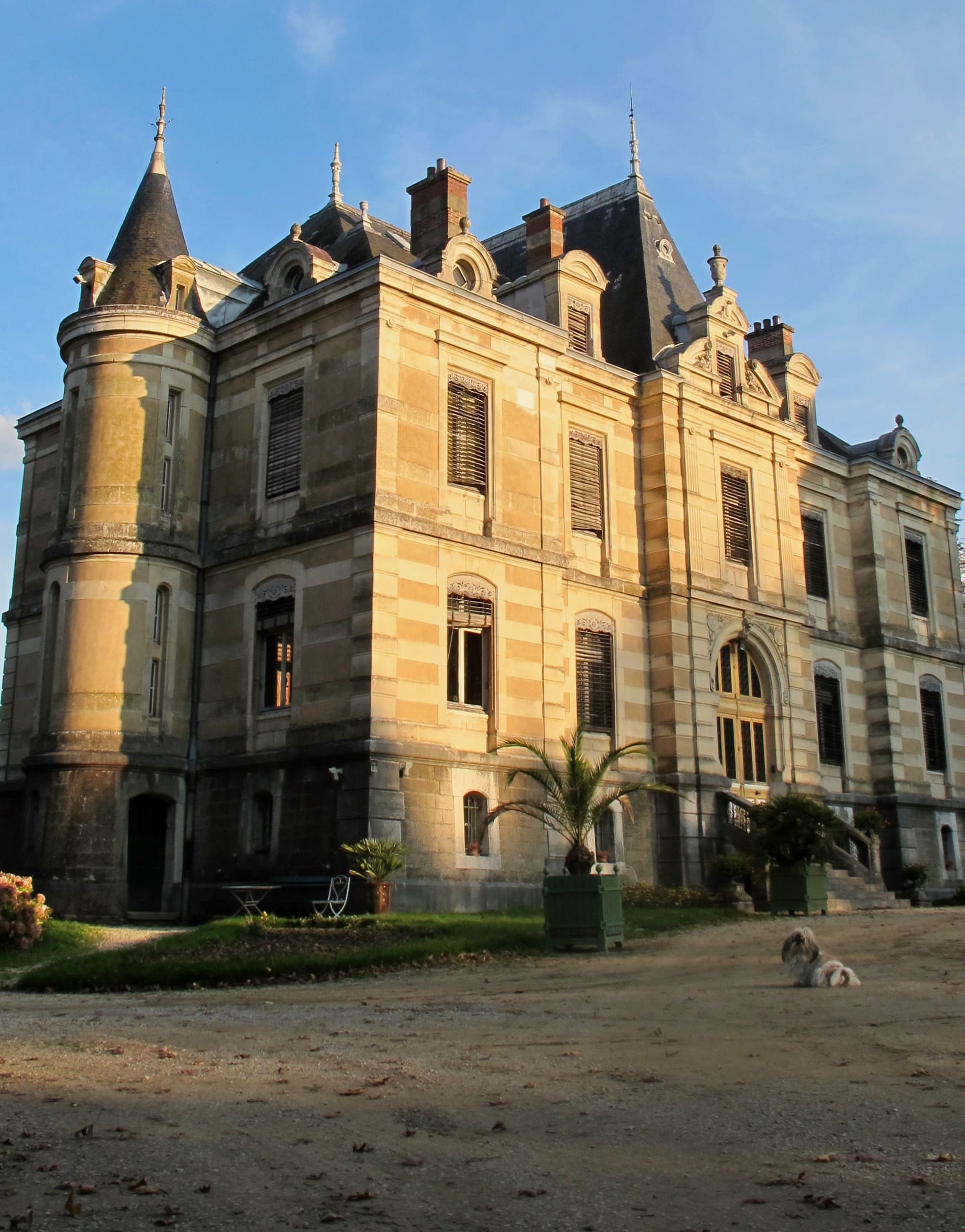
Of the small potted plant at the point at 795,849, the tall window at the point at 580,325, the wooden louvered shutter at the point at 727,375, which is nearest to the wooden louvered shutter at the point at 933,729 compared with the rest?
Answer: the wooden louvered shutter at the point at 727,375

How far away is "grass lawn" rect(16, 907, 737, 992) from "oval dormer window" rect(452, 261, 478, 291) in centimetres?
1446

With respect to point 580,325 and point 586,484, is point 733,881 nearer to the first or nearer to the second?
point 586,484

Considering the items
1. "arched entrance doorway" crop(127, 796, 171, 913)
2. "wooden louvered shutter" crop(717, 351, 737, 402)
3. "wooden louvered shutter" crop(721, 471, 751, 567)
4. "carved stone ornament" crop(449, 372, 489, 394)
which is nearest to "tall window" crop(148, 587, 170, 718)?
"arched entrance doorway" crop(127, 796, 171, 913)

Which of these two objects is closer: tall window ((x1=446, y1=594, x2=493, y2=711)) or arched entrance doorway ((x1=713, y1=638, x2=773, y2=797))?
tall window ((x1=446, y1=594, x2=493, y2=711))

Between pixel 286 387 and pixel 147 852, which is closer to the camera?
pixel 147 852

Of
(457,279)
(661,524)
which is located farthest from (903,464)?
(457,279)

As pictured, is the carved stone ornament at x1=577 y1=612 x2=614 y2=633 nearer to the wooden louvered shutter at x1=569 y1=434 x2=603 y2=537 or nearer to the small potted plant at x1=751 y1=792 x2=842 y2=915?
the wooden louvered shutter at x1=569 y1=434 x2=603 y2=537

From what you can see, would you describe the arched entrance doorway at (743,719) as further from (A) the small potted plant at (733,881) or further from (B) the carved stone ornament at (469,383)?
(B) the carved stone ornament at (469,383)

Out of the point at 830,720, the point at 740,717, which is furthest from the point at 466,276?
the point at 830,720

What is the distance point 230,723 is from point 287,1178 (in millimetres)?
21544

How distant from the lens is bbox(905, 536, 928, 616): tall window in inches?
1615

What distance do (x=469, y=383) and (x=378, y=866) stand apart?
11.0 m

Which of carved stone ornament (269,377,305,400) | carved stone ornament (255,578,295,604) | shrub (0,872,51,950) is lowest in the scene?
shrub (0,872,51,950)

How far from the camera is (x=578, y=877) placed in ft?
67.2
